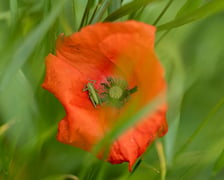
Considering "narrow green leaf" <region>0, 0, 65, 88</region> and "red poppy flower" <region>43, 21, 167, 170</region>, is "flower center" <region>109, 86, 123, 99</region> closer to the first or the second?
"red poppy flower" <region>43, 21, 167, 170</region>

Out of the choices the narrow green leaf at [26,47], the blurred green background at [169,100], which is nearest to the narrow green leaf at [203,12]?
the blurred green background at [169,100]

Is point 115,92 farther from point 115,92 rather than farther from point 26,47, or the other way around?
point 26,47

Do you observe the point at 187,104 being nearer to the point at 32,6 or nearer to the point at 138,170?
the point at 138,170

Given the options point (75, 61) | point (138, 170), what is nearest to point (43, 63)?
point (75, 61)

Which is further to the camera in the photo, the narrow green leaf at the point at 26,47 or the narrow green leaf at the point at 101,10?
the narrow green leaf at the point at 101,10

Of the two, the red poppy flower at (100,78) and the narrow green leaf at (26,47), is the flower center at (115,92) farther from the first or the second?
the narrow green leaf at (26,47)

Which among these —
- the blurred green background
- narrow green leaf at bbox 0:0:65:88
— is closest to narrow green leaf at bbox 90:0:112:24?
the blurred green background
